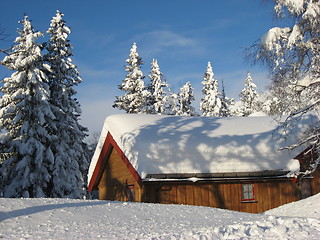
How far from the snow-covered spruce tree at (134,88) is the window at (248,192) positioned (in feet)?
Result: 76.0

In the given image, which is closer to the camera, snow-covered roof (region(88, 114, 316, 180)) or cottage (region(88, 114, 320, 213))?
cottage (region(88, 114, 320, 213))

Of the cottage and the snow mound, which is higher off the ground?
the cottage

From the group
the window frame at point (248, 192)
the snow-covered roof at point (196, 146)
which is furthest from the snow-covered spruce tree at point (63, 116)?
the window frame at point (248, 192)

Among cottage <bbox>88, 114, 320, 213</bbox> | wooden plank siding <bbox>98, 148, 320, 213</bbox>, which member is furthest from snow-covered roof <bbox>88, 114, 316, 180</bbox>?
wooden plank siding <bbox>98, 148, 320, 213</bbox>

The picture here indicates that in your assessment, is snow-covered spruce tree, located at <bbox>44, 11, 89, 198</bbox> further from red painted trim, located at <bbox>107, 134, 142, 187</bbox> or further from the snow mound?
the snow mound

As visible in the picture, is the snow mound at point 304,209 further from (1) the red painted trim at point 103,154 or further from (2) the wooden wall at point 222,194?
(1) the red painted trim at point 103,154

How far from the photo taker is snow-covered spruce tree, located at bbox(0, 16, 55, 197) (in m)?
23.8

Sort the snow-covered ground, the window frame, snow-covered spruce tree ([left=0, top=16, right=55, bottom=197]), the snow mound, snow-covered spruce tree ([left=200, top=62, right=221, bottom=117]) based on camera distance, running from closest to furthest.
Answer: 1. the snow-covered ground
2. the snow mound
3. the window frame
4. snow-covered spruce tree ([left=0, top=16, right=55, bottom=197])
5. snow-covered spruce tree ([left=200, top=62, right=221, bottom=117])

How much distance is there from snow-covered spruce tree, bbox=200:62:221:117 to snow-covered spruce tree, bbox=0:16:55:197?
2953 cm

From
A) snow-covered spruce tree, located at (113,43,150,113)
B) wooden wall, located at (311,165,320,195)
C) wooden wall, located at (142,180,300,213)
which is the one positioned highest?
snow-covered spruce tree, located at (113,43,150,113)

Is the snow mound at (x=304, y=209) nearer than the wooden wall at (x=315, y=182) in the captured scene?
Yes

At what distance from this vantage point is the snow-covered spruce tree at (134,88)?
40781 mm

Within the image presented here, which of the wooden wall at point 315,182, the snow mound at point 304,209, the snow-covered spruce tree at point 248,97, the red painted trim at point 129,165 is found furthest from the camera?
the snow-covered spruce tree at point 248,97

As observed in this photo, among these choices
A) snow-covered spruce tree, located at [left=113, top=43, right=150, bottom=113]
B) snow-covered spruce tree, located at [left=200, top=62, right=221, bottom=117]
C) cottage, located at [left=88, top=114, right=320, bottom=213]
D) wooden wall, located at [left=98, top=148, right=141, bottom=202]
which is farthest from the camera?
snow-covered spruce tree, located at [left=200, top=62, right=221, bottom=117]
